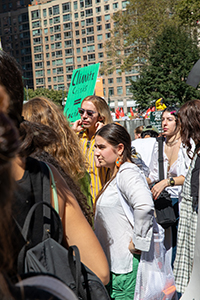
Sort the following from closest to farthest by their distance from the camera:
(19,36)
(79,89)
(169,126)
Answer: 1. (169,126)
2. (79,89)
3. (19,36)

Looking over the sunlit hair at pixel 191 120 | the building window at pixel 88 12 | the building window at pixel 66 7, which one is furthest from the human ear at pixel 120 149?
the building window at pixel 66 7

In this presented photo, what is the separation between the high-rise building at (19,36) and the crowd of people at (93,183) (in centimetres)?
9170

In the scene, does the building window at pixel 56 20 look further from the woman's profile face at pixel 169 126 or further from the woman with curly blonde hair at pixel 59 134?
the woman with curly blonde hair at pixel 59 134

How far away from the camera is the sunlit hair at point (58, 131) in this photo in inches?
74.0

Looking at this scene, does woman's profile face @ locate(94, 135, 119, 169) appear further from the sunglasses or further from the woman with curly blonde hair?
the sunglasses

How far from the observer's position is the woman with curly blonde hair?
188 cm

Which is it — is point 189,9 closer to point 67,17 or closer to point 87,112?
point 87,112

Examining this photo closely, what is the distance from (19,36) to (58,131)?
100211mm

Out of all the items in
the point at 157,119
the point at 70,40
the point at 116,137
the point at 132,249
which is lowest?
the point at 132,249

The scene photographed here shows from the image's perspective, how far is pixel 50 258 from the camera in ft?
3.24

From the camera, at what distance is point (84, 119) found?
3320 millimetres

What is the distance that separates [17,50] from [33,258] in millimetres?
100980

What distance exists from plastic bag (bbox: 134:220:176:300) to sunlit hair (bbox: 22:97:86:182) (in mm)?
725

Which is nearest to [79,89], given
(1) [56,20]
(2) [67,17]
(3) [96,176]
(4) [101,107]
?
(4) [101,107]
